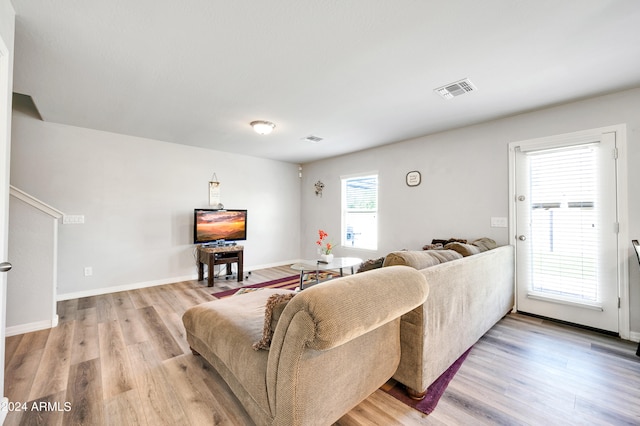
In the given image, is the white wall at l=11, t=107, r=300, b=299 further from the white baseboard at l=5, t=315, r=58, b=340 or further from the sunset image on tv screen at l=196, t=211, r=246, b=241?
the white baseboard at l=5, t=315, r=58, b=340

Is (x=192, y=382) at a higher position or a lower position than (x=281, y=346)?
lower

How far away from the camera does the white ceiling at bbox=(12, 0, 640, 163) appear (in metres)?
1.61

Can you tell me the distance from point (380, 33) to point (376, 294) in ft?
5.52

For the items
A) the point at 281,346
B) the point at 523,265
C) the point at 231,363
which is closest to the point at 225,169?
the point at 231,363

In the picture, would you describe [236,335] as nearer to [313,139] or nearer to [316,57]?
[316,57]

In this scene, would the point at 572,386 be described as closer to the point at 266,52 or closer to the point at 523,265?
the point at 523,265

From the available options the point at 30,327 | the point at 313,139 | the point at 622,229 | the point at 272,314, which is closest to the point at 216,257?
the point at 30,327

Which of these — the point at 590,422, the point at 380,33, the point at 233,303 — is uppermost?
the point at 380,33

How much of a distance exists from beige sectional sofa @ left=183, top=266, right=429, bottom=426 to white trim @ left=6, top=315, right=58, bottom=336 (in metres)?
2.22

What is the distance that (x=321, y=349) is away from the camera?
1.07 metres

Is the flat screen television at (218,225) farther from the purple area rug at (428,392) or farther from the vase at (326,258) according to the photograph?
the purple area rug at (428,392)

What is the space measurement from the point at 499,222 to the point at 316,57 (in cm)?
290

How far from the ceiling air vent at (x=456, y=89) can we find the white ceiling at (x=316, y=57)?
0.07m

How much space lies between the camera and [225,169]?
5055 millimetres
